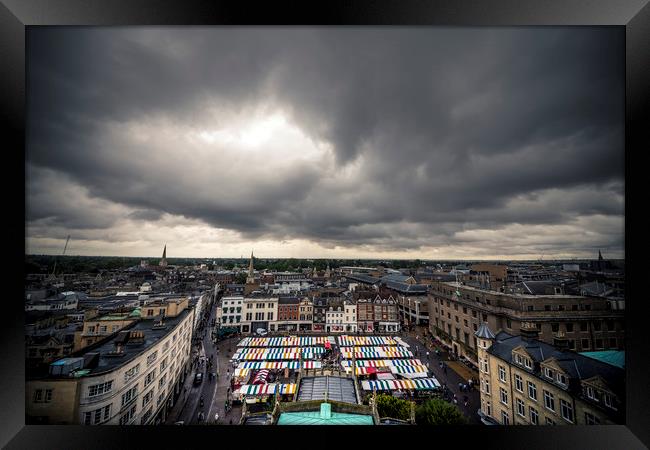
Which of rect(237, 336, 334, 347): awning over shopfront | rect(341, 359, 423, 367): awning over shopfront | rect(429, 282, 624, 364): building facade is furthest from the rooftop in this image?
rect(429, 282, 624, 364): building facade

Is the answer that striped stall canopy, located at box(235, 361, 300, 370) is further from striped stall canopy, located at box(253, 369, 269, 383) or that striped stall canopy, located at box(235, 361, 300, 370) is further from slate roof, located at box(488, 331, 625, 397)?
slate roof, located at box(488, 331, 625, 397)

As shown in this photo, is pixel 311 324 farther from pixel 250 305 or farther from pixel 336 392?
pixel 336 392

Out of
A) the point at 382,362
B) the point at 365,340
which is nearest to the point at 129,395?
the point at 382,362

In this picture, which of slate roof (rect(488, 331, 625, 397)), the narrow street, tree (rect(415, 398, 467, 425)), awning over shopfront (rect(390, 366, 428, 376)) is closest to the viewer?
slate roof (rect(488, 331, 625, 397))

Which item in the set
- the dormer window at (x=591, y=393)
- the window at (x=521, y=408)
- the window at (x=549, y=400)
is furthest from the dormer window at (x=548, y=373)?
the window at (x=521, y=408)

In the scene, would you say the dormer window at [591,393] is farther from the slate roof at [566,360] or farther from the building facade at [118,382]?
the building facade at [118,382]

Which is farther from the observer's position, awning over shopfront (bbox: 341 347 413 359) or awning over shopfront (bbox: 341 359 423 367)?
awning over shopfront (bbox: 341 347 413 359)
